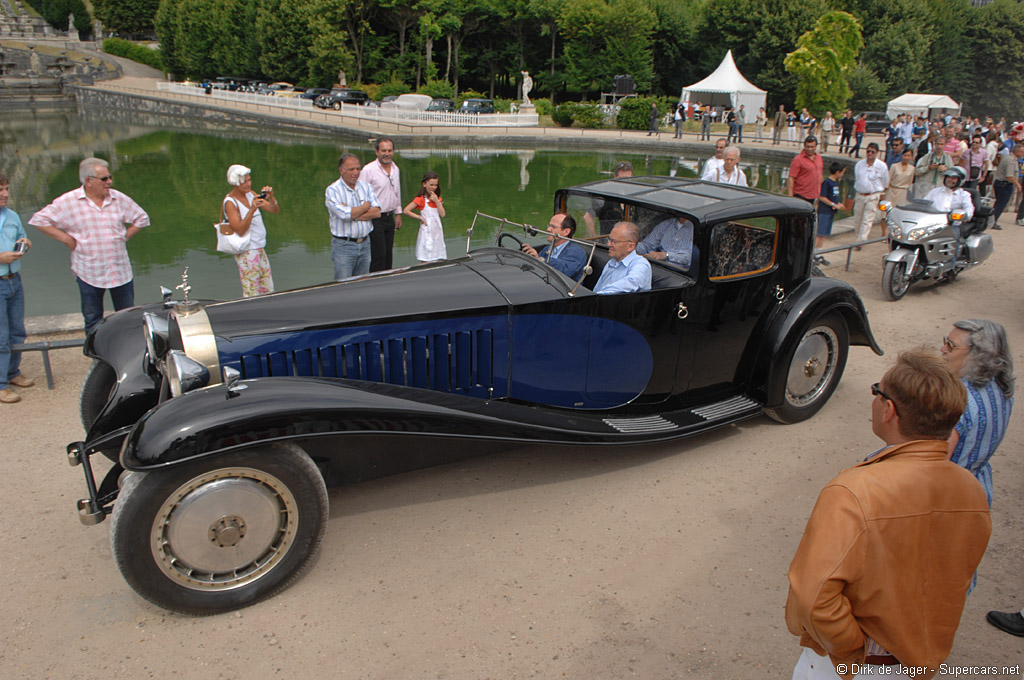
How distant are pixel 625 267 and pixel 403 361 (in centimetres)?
163

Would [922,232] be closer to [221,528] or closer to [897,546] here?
[897,546]

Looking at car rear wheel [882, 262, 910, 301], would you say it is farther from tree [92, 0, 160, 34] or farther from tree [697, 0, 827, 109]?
tree [92, 0, 160, 34]

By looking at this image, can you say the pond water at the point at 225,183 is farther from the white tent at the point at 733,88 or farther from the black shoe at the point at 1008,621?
the white tent at the point at 733,88

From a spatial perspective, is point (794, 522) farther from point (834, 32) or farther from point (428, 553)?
point (834, 32)

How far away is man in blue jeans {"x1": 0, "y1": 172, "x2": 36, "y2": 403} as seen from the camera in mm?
5344

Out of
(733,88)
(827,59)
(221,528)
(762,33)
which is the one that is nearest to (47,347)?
(221,528)

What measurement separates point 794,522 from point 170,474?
3.57 metres

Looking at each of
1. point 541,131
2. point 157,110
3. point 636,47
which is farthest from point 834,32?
point 157,110

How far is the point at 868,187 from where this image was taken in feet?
36.9

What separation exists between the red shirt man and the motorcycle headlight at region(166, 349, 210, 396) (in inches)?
359

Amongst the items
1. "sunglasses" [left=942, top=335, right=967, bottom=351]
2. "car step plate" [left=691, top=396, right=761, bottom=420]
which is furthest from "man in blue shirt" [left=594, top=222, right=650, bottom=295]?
"sunglasses" [left=942, top=335, right=967, bottom=351]

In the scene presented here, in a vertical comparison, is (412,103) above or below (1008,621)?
above

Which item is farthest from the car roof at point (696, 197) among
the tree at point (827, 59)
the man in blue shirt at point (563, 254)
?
the tree at point (827, 59)

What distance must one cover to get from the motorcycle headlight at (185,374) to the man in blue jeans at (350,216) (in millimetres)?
3254
